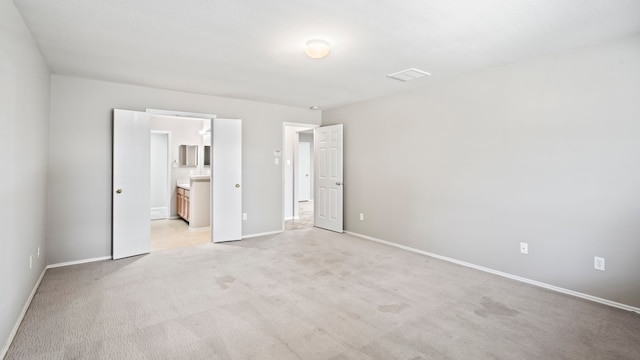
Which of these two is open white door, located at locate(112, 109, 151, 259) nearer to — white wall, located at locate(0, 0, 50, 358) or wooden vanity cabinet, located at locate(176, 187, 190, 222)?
white wall, located at locate(0, 0, 50, 358)

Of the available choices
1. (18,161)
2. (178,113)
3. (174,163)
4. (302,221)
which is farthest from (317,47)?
(174,163)

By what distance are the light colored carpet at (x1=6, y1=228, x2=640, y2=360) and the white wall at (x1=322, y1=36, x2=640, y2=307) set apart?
1.18 feet

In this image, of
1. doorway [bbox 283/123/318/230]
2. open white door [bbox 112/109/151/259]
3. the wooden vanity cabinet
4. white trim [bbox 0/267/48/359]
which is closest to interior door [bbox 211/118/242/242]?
open white door [bbox 112/109/151/259]

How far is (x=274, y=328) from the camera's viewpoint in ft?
7.73

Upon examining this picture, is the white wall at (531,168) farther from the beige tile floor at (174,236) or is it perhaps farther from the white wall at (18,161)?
the white wall at (18,161)

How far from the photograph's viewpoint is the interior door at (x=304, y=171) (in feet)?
31.9

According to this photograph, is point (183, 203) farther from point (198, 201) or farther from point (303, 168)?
point (303, 168)

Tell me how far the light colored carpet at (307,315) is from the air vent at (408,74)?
7.78 ft

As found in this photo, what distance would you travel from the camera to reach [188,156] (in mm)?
7062

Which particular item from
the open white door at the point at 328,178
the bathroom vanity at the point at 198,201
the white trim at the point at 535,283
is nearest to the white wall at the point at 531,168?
the white trim at the point at 535,283

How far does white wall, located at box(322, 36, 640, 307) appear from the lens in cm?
275

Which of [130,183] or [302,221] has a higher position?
[130,183]

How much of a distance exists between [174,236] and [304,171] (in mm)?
5092

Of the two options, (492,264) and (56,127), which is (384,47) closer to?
(492,264)
